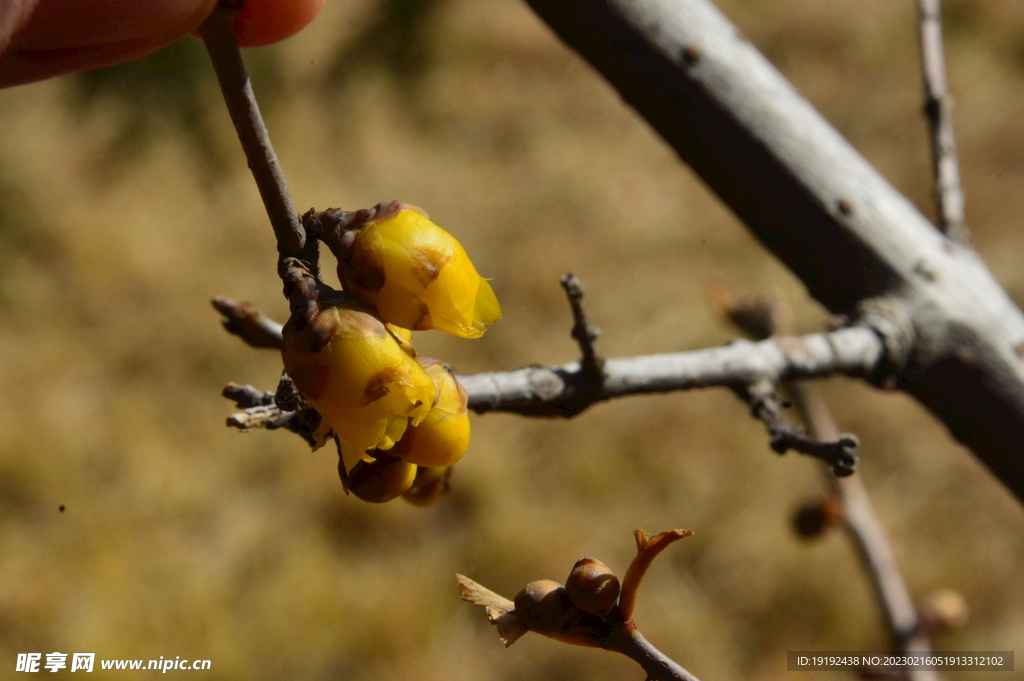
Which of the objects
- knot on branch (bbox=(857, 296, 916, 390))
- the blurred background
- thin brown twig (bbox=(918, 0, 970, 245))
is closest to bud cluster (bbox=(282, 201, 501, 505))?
knot on branch (bbox=(857, 296, 916, 390))

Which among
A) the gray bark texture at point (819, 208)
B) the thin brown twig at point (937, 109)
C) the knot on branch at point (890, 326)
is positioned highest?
the thin brown twig at point (937, 109)

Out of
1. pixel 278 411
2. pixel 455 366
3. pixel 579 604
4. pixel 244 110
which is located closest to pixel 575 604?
pixel 579 604

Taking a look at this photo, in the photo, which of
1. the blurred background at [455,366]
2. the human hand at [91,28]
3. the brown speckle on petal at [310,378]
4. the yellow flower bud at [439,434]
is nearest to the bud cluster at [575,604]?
the yellow flower bud at [439,434]

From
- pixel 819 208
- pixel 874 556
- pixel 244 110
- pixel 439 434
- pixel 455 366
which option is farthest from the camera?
pixel 455 366

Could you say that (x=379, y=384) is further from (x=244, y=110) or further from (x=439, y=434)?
(x=244, y=110)

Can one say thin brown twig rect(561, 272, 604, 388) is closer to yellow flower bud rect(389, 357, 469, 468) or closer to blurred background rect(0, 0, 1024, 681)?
yellow flower bud rect(389, 357, 469, 468)

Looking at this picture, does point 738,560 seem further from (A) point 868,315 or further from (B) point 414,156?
(B) point 414,156

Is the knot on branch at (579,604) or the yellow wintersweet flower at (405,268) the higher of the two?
the yellow wintersweet flower at (405,268)

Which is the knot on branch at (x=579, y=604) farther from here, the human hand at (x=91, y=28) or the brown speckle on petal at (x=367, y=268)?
the human hand at (x=91, y=28)
